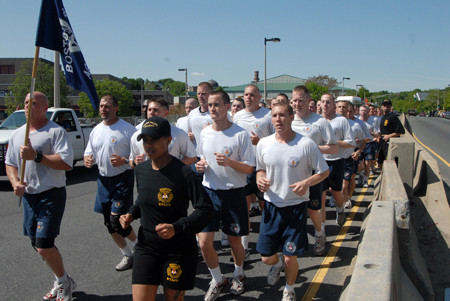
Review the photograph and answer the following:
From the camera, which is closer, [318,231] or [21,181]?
[21,181]

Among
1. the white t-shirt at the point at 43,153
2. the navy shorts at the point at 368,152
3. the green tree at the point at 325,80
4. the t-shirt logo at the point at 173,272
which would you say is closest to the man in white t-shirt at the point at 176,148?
the white t-shirt at the point at 43,153

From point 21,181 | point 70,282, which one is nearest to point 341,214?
point 70,282

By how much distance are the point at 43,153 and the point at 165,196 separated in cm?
192

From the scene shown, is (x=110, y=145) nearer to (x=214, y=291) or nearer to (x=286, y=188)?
(x=214, y=291)

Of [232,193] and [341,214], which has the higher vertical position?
[232,193]

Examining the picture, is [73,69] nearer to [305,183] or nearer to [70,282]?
[70,282]

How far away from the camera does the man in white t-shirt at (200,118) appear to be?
6.93 m

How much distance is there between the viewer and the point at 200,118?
23.7 ft

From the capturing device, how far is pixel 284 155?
4266mm

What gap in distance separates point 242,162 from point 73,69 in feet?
11.2

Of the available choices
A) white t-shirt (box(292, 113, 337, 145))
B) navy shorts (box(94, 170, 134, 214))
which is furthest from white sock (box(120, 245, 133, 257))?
white t-shirt (box(292, 113, 337, 145))

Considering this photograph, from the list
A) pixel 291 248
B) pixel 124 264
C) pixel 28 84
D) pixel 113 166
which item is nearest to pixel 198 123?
pixel 113 166

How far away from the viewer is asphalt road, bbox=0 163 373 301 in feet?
15.1

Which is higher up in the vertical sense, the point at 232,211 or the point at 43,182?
the point at 43,182
